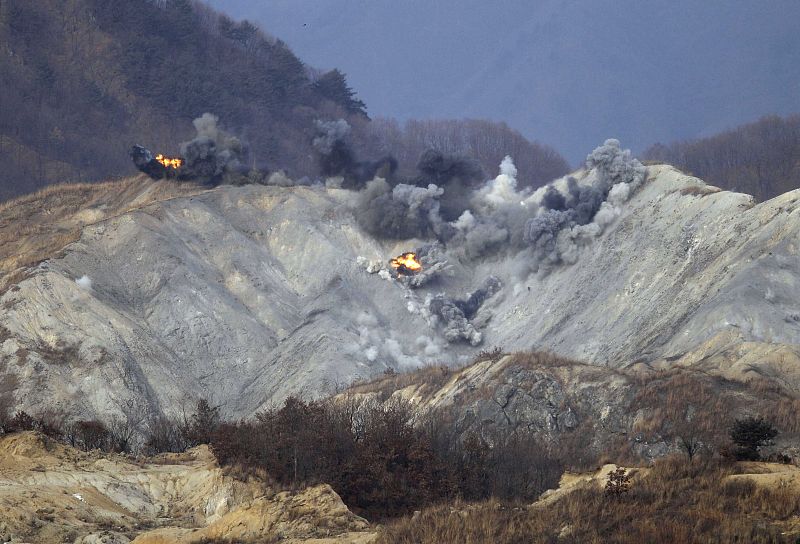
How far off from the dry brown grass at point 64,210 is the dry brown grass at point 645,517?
55425mm

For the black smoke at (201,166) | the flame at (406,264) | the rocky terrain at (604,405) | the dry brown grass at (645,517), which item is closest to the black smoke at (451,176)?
the flame at (406,264)

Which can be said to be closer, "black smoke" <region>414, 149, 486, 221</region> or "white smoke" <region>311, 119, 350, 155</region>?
"black smoke" <region>414, 149, 486, 221</region>

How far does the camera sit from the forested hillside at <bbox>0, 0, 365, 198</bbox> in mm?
133500

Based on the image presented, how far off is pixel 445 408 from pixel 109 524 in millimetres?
22228

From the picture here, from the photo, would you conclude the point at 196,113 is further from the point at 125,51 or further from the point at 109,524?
the point at 109,524

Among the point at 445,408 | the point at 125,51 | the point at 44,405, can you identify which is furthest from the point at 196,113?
the point at 445,408

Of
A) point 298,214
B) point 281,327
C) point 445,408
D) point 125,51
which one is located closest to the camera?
point 445,408

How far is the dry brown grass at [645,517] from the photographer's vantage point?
69.8ft

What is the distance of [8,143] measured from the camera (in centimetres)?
12850

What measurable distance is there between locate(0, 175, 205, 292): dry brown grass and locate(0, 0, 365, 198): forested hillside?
3343 cm

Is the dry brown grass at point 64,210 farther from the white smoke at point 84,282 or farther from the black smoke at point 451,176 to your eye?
the black smoke at point 451,176

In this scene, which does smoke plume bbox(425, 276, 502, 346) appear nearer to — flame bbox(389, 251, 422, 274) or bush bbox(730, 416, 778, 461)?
flame bbox(389, 251, 422, 274)

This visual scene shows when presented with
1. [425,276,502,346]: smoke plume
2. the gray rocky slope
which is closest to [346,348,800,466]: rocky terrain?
the gray rocky slope

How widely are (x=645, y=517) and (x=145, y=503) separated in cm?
1578
